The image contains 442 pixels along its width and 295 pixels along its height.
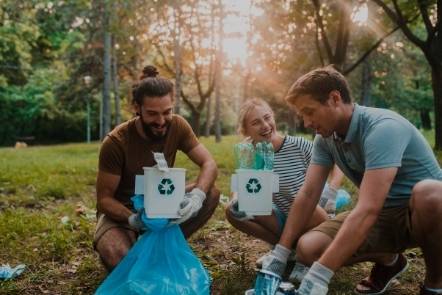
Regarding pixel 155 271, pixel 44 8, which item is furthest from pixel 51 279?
pixel 44 8

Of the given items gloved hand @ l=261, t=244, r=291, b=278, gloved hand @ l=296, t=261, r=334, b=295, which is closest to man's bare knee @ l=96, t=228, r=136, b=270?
gloved hand @ l=261, t=244, r=291, b=278

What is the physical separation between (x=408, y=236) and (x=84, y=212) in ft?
11.2

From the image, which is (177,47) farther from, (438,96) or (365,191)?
(365,191)

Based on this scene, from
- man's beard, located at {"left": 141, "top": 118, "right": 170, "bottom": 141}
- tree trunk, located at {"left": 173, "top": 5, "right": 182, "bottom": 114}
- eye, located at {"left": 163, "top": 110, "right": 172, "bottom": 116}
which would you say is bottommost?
man's beard, located at {"left": 141, "top": 118, "right": 170, "bottom": 141}

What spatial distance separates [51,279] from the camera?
329cm

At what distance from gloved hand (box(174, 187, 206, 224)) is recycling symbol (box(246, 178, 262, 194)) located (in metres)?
0.37

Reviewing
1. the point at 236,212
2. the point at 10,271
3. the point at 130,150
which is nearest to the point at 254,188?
the point at 236,212

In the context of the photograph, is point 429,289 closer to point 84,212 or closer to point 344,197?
point 344,197

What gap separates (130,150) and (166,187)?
56 centimetres

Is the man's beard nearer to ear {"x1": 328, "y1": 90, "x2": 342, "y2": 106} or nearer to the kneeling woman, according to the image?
the kneeling woman

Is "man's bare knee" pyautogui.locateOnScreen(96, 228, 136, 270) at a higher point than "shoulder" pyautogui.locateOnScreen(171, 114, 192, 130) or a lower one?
lower

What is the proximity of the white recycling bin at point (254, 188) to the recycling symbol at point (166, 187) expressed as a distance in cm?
36

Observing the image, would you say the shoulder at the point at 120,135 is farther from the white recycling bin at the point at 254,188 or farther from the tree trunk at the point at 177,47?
the tree trunk at the point at 177,47

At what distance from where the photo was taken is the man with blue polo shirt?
220cm
